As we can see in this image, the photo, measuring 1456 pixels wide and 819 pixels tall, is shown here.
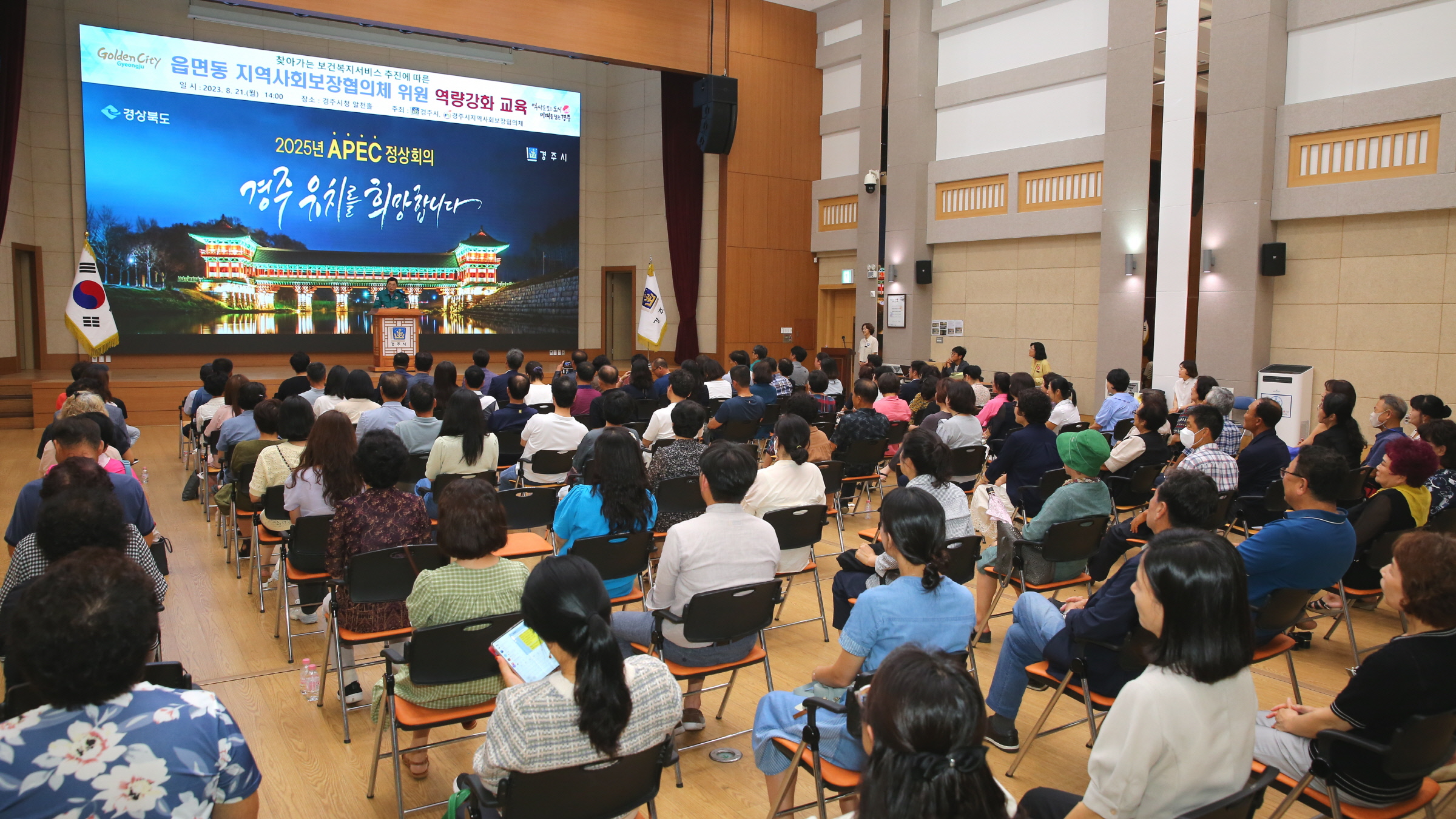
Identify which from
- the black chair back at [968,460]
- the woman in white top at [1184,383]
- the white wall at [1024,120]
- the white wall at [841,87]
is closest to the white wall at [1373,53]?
the white wall at [1024,120]

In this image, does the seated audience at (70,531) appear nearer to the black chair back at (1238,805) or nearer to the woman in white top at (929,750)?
the woman in white top at (929,750)

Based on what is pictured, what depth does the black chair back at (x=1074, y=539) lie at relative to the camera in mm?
3850

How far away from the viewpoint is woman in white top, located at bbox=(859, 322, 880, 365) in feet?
44.3

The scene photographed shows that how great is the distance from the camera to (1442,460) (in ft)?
16.3

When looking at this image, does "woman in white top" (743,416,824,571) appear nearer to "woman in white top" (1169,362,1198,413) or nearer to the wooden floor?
the wooden floor

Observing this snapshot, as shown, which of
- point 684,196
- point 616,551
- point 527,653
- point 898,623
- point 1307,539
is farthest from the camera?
point 684,196

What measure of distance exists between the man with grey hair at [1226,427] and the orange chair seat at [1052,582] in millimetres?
2482

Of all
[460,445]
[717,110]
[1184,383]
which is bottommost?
[460,445]

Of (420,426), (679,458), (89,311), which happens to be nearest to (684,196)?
(89,311)

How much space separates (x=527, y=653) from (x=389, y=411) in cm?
412

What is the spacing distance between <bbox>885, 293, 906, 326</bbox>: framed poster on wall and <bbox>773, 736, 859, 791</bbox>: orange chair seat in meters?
11.8

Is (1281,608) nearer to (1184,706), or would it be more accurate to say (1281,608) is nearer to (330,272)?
(1184,706)

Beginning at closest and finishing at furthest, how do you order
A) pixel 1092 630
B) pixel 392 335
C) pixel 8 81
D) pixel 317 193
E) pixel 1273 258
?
1. pixel 1092 630
2. pixel 1273 258
3. pixel 8 81
4. pixel 392 335
5. pixel 317 193

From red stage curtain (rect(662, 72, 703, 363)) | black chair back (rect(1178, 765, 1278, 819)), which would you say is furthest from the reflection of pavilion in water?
black chair back (rect(1178, 765, 1278, 819))
